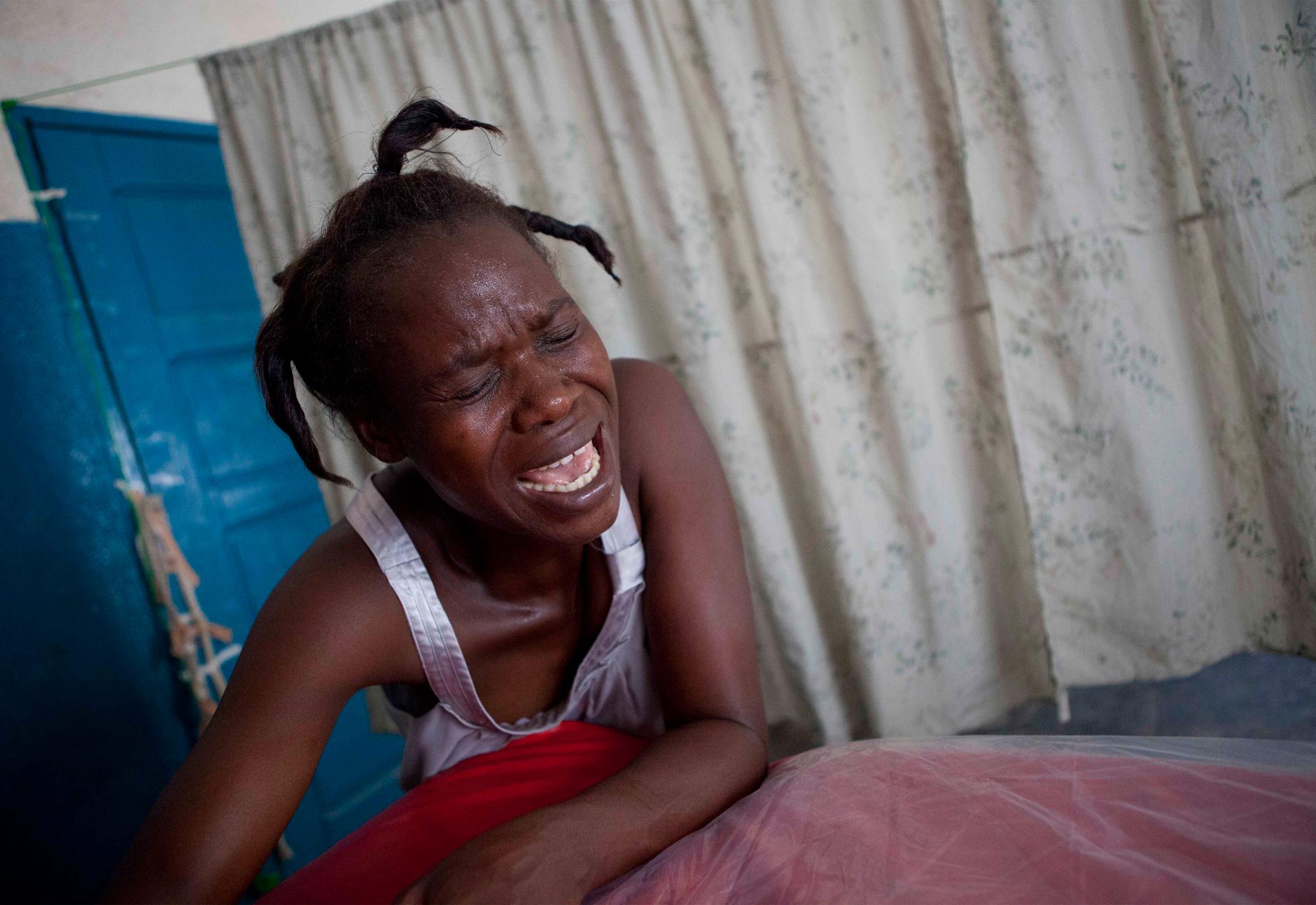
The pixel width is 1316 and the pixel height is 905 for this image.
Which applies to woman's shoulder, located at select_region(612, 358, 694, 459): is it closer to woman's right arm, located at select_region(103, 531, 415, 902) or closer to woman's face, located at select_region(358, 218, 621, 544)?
woman's face, located at select_region(358, 218, 621, 544)

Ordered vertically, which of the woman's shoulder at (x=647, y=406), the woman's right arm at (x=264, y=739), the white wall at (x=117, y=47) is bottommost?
the woman's right arm at (x=264, y=739)

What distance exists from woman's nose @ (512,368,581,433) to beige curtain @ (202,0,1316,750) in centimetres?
76

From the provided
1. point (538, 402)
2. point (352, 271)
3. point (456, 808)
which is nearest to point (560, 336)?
point (538, 402)

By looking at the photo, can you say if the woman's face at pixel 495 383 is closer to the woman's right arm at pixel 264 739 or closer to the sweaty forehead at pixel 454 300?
the sweaty forehead at pixel 454 300

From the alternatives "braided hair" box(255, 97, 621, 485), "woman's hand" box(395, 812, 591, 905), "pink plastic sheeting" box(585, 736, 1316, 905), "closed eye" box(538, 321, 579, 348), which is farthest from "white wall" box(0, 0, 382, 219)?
"pink plastic sheeting" box(585, 736, 1316, 905)

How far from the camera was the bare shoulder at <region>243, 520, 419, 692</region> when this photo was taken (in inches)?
39.9

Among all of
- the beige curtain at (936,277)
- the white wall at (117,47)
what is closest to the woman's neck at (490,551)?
the beige curtain at (936,277)

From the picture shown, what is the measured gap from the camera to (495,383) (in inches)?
37.6

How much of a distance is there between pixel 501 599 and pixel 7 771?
1322 mm

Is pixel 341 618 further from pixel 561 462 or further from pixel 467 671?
pixel 561 462

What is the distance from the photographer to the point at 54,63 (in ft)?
6.41

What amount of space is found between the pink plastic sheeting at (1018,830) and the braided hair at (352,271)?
2.17ft

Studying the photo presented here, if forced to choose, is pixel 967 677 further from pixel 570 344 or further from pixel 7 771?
pixel 7 771

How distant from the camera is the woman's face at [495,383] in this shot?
3.05 feet
